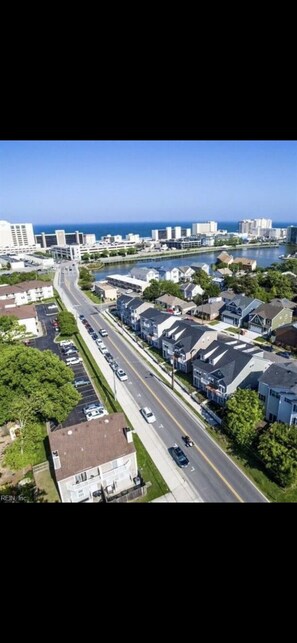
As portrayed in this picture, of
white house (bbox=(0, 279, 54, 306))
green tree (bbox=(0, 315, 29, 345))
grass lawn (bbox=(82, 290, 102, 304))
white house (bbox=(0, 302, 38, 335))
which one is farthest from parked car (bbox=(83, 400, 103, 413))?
white house (bbox=(0, 279, 54, 306))

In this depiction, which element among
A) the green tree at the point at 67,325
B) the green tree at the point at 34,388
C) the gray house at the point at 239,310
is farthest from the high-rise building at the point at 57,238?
the green tree at the point at 34,388

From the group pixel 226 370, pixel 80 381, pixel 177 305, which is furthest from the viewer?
pixel 177 305

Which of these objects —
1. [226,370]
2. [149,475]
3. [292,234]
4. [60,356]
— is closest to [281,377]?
[226,370]

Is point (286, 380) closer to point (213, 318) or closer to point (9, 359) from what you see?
point (9, 359)

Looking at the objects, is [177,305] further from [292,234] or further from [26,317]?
[292,234]

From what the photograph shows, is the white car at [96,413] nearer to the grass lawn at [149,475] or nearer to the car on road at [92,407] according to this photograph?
the car on road at [92,407]

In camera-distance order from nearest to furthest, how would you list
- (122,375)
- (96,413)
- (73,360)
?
(96,413), (122,375), (73,360)
